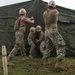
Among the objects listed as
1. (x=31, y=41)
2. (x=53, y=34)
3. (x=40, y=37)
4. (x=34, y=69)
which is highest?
(x=53, y=34)

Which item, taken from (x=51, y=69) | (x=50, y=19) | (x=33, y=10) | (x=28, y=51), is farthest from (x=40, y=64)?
(x=33, y=10)

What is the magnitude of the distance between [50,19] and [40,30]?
2.63 metres

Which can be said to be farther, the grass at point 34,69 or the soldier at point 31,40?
the soldier at point 31,40

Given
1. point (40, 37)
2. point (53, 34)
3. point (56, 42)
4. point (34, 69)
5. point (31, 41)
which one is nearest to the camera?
point (56, 42)

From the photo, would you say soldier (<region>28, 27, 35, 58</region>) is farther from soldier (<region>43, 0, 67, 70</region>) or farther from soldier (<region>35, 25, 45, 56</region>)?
soldier (<region>43, 0, 67, 70</region>)

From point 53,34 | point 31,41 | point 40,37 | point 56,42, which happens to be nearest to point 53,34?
point 53,34

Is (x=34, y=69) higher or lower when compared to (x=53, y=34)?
lower

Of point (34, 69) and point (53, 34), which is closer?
point (53, 34)

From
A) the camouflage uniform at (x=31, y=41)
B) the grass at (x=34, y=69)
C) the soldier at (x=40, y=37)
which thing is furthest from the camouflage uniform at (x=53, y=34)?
the camouflage uniform at (x=31, y=41)

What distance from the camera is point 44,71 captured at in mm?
9492

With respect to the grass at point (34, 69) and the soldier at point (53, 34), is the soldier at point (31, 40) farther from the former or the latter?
the soldier at point (53, 34)

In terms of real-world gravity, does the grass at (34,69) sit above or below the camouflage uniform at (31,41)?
below

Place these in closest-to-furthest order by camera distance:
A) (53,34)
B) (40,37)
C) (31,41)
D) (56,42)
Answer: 1. (56,42)
2. (53,34)
3. (40,37)
4. (31,41)

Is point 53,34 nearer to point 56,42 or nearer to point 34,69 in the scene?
point 56,42
